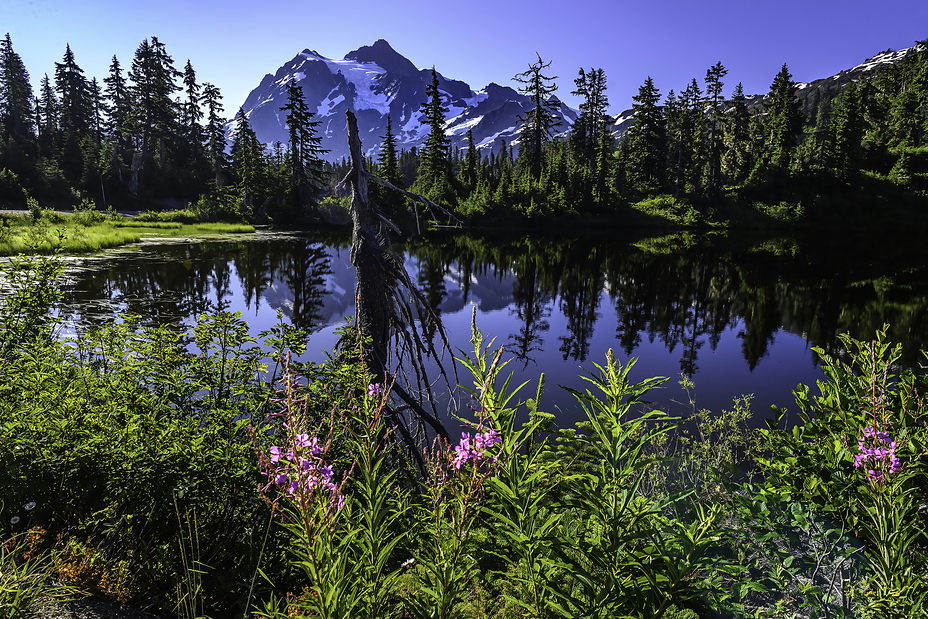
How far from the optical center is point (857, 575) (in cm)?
238

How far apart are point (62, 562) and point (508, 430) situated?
3.35m

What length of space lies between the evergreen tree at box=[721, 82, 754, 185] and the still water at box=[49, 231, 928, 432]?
108 feet

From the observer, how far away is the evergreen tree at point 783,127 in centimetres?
5831

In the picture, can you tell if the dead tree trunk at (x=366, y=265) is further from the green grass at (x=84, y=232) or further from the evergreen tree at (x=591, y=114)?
the evergreen tree at (x=591, y=114)

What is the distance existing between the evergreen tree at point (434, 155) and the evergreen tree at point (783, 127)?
46.5 meters

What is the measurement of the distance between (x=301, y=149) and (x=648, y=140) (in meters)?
49.9

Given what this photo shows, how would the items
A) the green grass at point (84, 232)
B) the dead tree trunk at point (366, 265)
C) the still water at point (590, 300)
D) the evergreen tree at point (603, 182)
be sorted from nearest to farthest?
the dead tree trunk at point (366, 265), the still water at point (590, 300), the green grass at point (84, 232), the evergreen tree at point (603, 182)

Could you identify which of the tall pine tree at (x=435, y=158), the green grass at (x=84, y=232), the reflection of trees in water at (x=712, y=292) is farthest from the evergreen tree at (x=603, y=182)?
the green grass at (x=84, y=232)

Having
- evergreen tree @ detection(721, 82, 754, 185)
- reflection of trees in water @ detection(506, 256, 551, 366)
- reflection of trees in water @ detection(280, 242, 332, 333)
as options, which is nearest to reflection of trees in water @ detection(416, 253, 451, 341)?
reflection of trees in water @ detection(506, 256, 551, 366)

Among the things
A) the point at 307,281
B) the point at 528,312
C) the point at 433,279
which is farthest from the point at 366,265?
the point at 433,279

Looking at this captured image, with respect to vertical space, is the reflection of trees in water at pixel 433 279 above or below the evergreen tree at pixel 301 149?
below

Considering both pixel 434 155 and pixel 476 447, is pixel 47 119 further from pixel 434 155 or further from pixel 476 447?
pixel 476 447

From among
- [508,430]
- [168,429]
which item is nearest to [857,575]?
[508,430]

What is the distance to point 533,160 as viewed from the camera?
62.4m
